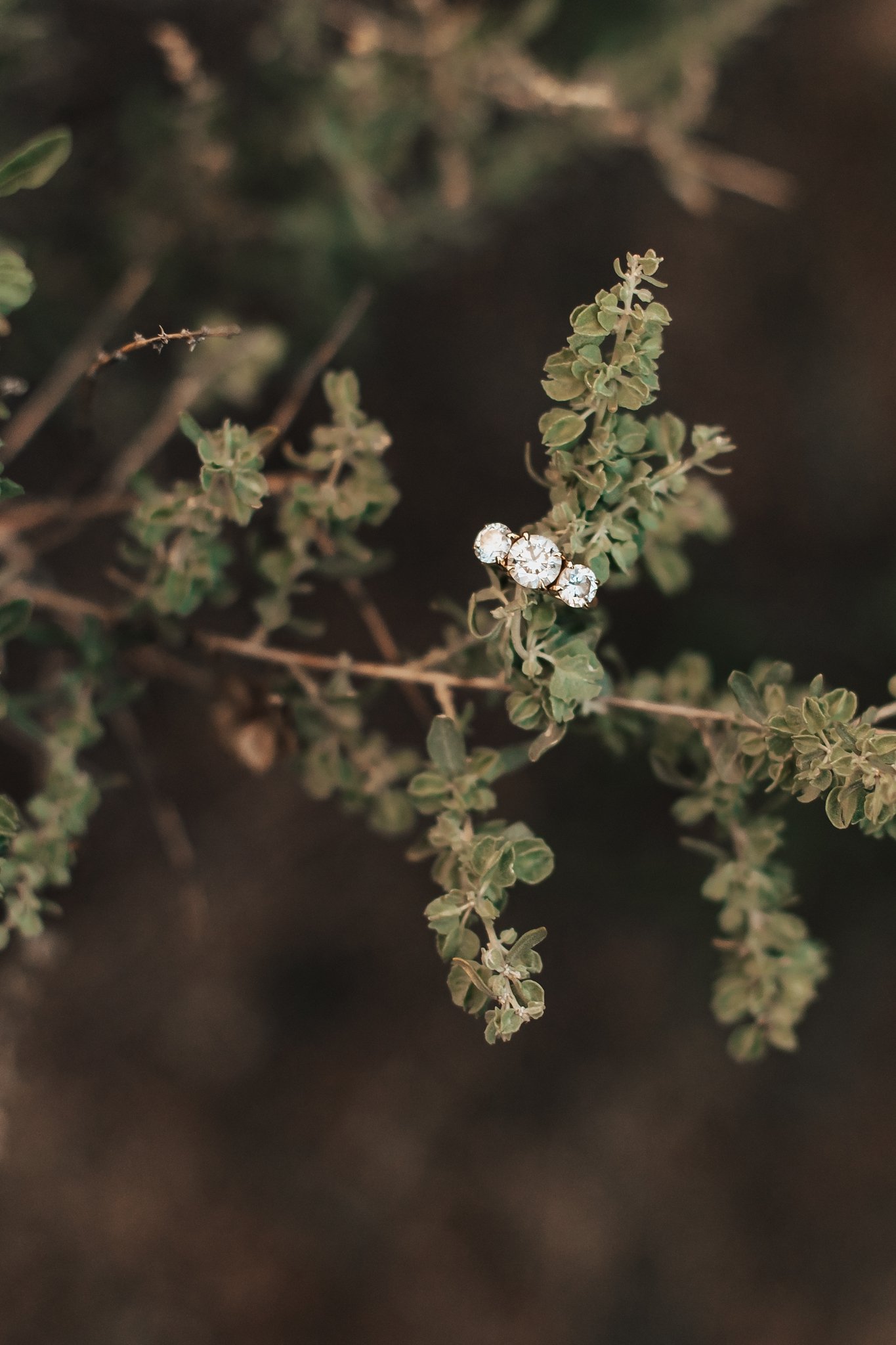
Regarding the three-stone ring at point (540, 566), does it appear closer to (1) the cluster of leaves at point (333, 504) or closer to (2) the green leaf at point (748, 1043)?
(1) the cluster of leaves at point (333, 504)

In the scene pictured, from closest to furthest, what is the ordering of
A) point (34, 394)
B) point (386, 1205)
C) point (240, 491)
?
1. point (240, 491)
2. point (34, 394)
3. point (386, 1205)

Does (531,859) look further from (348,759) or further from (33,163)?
(33,163)

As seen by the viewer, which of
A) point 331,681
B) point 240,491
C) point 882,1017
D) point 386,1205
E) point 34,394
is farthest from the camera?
point 882,1017

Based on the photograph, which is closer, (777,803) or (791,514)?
(777,803)

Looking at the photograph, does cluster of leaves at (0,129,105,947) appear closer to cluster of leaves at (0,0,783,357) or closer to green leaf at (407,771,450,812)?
green leaf at (407,771,450,812)

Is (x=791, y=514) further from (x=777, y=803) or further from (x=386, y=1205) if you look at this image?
(x=386, y=1205)

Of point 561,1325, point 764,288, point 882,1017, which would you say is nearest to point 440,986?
point 561,1325

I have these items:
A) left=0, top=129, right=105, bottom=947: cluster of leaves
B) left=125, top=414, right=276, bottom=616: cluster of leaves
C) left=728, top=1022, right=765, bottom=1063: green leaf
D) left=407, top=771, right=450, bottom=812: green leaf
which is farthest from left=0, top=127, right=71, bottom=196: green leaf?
left=728, top=1022, right=765, bottom=1063: green leaf
